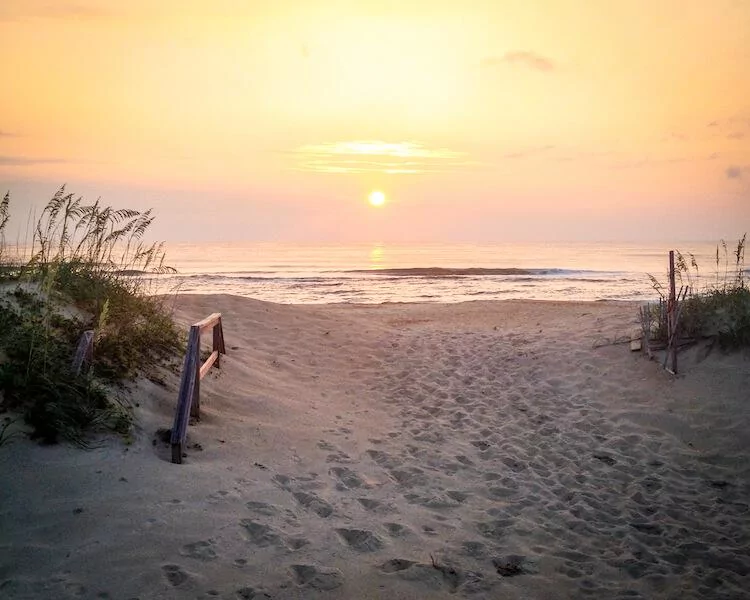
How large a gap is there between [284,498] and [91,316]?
11.6ft

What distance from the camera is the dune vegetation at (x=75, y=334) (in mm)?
4820

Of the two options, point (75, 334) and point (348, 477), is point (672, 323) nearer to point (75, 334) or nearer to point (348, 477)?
point (348, 477)

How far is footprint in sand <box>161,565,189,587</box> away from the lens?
11.2 feet

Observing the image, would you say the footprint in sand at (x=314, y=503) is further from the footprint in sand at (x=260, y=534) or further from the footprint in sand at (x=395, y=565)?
the footprint in sand at (x=395, y=565)

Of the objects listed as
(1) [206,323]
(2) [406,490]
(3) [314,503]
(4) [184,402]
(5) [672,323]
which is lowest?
(2) [406,490]

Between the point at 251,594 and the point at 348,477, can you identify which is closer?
the point at 251,594

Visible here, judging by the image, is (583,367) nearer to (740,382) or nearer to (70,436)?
(740,382)

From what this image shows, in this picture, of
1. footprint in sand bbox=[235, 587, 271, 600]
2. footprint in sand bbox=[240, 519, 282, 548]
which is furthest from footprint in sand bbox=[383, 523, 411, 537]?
footprint in sand bbox=[235, 587, 271, 600]

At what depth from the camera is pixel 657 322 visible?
9758mm

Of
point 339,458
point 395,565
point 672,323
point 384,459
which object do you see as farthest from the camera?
point 672,323

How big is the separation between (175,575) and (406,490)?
236 centimetres

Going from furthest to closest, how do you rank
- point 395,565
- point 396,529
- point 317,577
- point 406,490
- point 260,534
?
point 406,490 < point 396,529 < point 260,534 < point 395,565 < point 317,577

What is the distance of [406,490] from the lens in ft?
17.3

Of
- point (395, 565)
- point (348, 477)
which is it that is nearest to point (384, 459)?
→ point (348, 477)
